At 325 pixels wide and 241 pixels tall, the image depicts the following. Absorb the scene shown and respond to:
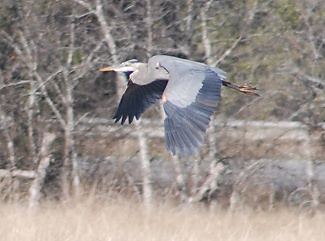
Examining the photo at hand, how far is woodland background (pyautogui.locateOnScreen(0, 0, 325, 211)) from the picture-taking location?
9.01 metres

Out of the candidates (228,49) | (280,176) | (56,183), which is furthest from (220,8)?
(56,183)

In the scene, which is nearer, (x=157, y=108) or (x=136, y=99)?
(x=136, y=99)

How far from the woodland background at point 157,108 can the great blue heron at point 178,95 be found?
207 cm

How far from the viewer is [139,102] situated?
271 inches

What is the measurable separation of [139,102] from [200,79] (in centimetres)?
83

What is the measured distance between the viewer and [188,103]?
5945 millimetres

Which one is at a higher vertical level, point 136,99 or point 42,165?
point 136,99

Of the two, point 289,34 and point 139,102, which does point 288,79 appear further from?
point 139,102

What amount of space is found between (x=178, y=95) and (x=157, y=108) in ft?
11.2

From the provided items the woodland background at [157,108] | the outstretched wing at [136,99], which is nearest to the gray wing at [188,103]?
the outstretched wing at [136,99]

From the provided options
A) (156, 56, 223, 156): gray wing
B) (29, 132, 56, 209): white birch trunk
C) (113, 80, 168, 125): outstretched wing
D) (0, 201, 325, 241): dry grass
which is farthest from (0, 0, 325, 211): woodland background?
(156, 56, 223, 156): gray wing

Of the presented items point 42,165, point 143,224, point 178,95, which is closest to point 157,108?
point 42,165

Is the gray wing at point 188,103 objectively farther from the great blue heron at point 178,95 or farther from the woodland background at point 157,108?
the woodland background at point 157,108

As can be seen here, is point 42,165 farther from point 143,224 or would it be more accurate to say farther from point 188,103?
point 188,103
